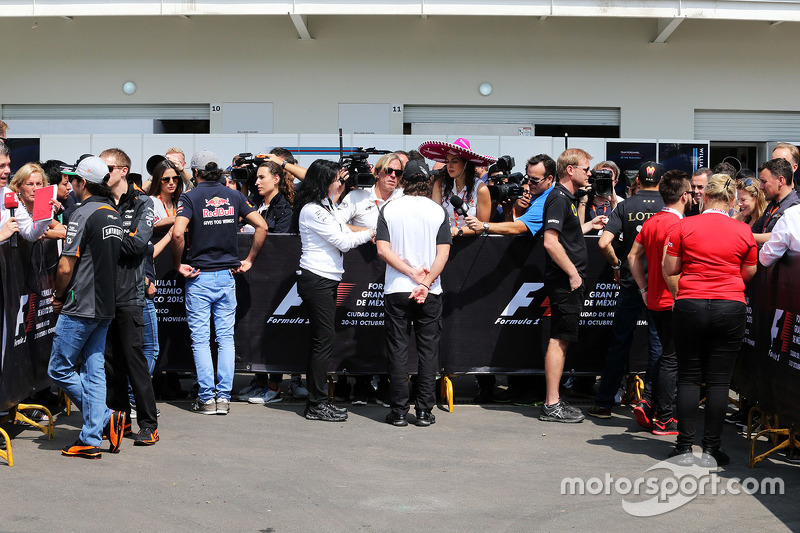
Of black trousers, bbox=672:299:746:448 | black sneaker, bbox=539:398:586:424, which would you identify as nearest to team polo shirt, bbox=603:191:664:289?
black sneaker, bbox=539:398:586:424

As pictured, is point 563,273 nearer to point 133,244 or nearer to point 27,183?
point 133,244

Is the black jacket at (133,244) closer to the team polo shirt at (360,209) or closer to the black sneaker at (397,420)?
the team polo shirt at (360,209)

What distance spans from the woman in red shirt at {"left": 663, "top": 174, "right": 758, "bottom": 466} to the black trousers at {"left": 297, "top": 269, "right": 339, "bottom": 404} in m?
2.79

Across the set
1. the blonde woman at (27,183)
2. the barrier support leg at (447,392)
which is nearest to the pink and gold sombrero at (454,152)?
the barrier support leg at (447,392)

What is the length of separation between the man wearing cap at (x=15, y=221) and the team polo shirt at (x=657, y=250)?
4514 millimetres

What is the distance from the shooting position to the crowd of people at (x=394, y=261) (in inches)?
222

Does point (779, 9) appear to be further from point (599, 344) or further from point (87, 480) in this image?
point (87, 480)

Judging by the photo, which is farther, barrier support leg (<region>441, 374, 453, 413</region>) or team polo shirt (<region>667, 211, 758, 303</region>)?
barrier support leg (<region>441, 374, 453, 413</region>)

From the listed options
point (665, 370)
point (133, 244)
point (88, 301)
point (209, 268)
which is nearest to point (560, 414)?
point (665, 370)

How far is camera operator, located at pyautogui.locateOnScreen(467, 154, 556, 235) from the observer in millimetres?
7320

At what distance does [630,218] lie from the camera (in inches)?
279

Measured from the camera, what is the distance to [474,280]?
299 inches

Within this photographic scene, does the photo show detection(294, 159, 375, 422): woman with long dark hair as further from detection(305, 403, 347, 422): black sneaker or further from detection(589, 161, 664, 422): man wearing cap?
detection(589, 161, 664, 422): man wearing cap

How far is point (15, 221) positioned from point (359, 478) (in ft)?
9.77
